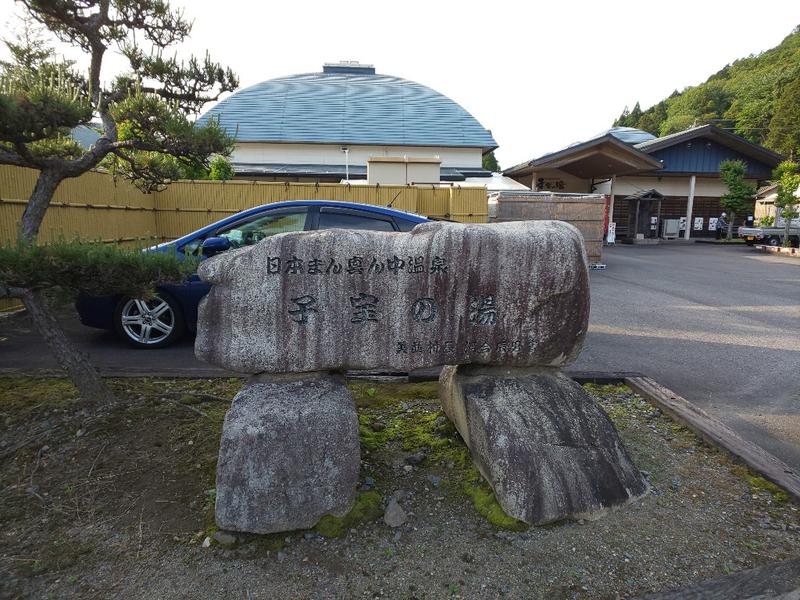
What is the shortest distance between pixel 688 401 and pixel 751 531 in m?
1.89

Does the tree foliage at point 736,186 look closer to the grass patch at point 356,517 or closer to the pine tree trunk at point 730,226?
the pine tree trunk at point 730,226

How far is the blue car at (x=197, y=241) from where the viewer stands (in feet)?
18.0

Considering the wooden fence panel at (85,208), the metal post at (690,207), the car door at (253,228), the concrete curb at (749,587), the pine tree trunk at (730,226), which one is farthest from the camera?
the pine tree trunk at (730,226)

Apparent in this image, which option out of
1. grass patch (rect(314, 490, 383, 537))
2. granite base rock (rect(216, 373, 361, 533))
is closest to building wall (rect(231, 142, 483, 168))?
granite base rock (rect(216, 373, 361, 533))

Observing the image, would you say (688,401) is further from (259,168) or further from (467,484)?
(259,168)

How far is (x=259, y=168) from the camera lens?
19219mm

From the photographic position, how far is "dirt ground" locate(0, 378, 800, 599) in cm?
233

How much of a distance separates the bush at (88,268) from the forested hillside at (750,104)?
4018cm

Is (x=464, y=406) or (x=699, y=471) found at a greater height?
(x=464, y=406)

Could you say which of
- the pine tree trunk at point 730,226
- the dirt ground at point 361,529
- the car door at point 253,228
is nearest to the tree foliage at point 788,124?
the pine tree trunk at point 730,226

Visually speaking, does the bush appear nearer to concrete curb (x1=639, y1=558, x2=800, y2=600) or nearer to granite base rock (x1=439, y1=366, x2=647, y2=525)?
granite base rock (x1=439, y1=366, x2=647, y2=525)

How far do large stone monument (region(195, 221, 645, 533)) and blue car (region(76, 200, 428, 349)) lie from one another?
2709 mm

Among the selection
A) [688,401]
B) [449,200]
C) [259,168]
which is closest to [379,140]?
[259,168]

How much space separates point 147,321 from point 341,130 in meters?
17.3
